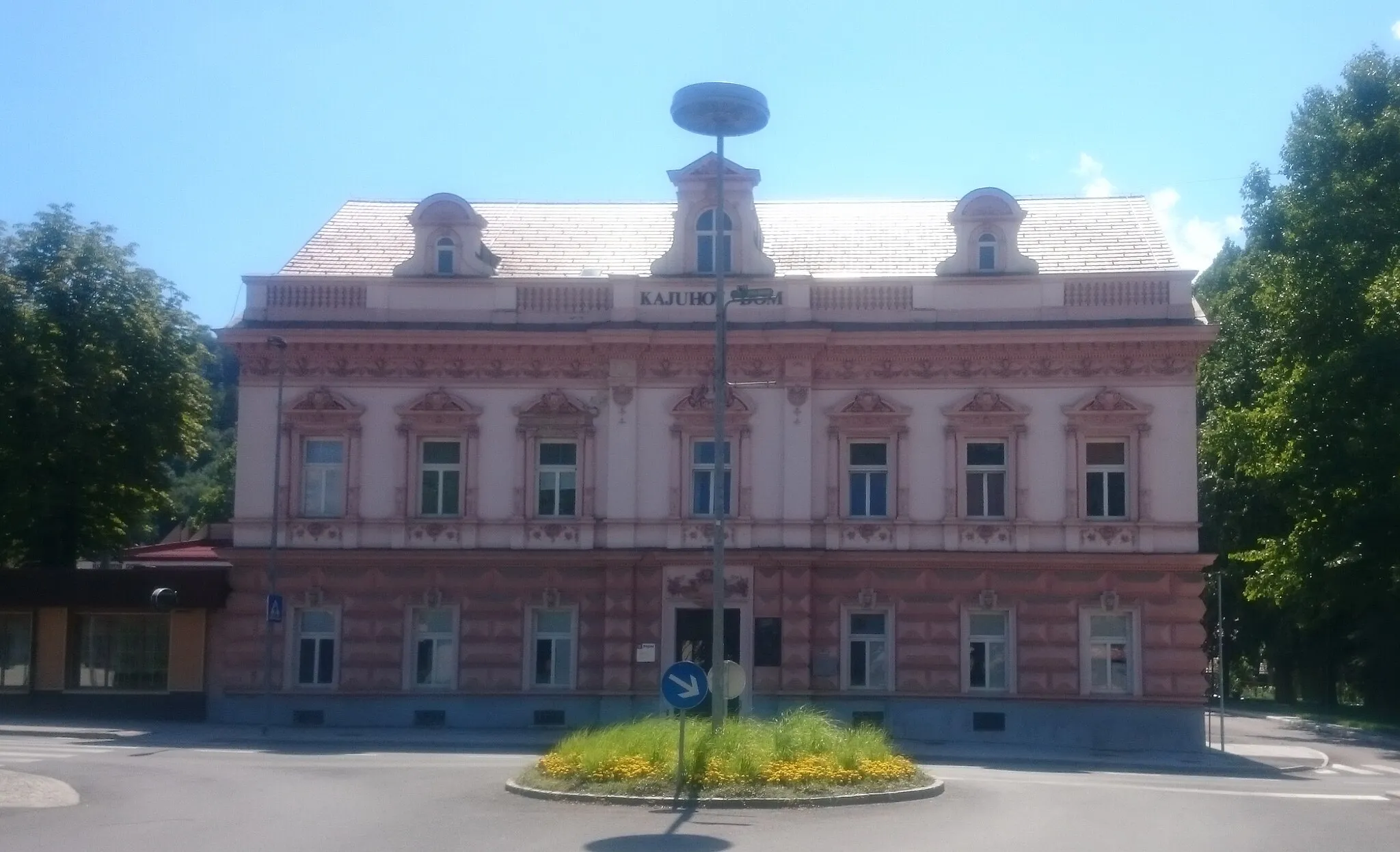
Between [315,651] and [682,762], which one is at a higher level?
[315,651]

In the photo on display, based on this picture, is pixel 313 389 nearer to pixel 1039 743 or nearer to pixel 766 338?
pixel 766 338

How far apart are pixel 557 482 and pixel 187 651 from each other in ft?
30.4

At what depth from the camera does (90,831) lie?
15.7 m

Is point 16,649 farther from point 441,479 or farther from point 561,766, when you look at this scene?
point 561,766

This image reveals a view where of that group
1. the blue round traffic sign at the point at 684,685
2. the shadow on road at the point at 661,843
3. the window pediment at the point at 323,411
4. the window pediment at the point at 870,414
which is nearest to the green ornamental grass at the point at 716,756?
the blue round traffic sign at the point at 684,685

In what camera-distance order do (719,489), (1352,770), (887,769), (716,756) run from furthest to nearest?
(1352,770) < (719,489) < (887,769) < (716,756)

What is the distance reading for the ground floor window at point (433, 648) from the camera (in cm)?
3181

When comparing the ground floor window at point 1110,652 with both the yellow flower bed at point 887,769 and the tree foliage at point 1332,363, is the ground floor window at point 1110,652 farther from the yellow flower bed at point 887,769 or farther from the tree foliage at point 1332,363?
the yellow flower bed at point 887,769

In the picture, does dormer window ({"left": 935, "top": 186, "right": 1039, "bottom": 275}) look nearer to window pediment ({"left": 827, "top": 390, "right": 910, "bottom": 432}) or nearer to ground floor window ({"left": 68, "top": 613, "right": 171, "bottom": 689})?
window pediment ({"left": 827, "top": 390, "right": 910, "bottom": 432})

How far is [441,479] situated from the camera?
105ft

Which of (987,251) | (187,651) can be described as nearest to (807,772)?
(987,251)

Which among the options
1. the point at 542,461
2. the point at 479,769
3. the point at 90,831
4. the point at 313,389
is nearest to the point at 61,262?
the point at 313,389

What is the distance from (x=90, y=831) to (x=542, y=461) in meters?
17.1

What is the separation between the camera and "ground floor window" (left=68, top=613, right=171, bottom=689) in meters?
33.8
